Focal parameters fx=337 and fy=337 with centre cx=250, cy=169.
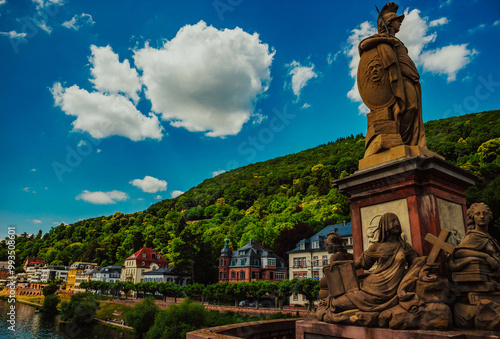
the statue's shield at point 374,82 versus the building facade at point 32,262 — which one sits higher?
the statue's shield at point 374,82

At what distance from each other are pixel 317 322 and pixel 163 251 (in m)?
113

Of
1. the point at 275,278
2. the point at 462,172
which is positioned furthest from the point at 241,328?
the point at 275,278

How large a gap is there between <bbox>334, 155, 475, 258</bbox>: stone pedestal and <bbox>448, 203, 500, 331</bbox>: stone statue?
65 cm

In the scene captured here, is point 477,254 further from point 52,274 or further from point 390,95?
point 52,274

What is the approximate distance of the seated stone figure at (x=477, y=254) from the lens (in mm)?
4828

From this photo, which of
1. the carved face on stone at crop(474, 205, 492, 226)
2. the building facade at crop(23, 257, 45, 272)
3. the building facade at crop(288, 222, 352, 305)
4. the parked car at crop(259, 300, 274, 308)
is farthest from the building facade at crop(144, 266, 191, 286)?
the carved face on stone at crop(474, 205, 492, 226)

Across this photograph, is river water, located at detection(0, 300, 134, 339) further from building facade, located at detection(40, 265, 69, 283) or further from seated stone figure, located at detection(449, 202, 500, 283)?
building facade, located at detection(40, 265, 69, 283)

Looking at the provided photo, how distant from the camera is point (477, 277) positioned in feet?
15.6

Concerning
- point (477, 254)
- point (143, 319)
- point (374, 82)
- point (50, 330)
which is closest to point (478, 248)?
point (477, 254)

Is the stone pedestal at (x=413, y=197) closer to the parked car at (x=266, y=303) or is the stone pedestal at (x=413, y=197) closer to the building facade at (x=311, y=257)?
the building facade at (x=311, y=257)

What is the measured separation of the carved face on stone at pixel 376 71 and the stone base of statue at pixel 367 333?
16.4 ft

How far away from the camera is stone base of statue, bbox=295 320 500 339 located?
13.7 ft

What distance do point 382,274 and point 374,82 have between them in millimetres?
4244

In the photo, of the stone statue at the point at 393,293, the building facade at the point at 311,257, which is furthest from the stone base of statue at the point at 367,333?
the building facade at the point at 311,257
